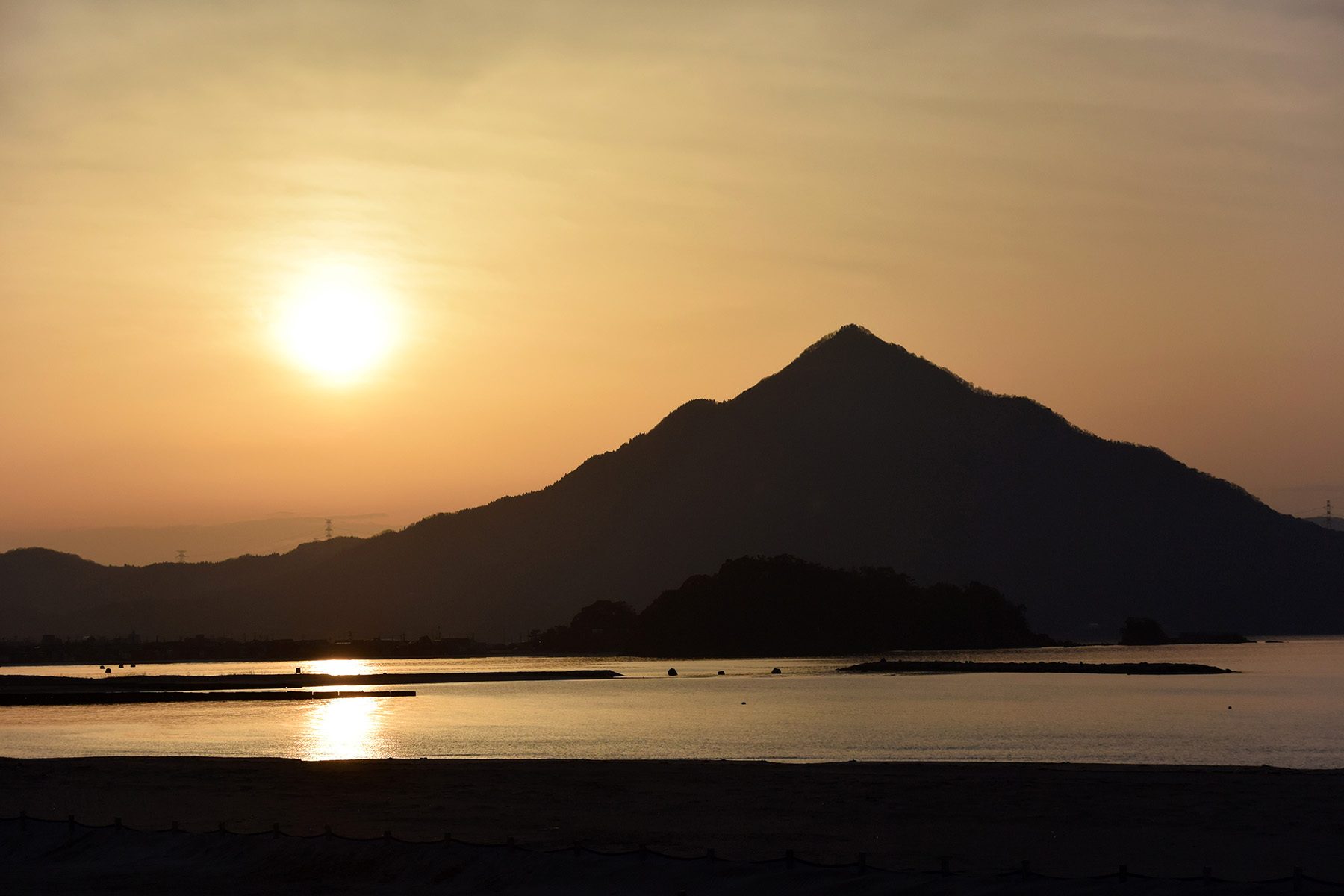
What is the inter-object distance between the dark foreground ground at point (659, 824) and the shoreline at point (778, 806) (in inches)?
4.1

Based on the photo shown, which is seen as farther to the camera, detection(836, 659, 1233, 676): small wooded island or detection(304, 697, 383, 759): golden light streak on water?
detection(836, 659, 1233, 676): small wooded island

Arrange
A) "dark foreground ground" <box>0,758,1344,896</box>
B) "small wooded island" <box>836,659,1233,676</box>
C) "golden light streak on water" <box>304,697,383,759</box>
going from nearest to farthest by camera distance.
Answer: "dark foreground ground" <box>0,758,1344,896</box>
"golden light streak on water" <box>304,697,383,759</box>
"small wooded island" <box>836,659,1233,676</box>

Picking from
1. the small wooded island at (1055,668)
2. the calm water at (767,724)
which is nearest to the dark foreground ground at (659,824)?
the calm water at (767,724)

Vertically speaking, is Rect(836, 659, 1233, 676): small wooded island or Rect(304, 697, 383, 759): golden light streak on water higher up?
Rect(304, 697, 383, 759): golden light streak on water

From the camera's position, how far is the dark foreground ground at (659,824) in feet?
63.8

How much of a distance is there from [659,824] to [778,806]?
334 cm

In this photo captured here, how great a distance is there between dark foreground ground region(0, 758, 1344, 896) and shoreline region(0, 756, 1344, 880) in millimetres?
103

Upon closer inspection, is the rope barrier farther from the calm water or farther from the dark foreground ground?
the calm water

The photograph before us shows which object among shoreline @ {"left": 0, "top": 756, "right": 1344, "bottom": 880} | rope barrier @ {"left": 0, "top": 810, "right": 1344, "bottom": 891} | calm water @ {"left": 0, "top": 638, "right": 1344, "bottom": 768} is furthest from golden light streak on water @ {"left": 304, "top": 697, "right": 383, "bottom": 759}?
rope barrier @ {"left": 0, "top": 810, "right": 1344, "bottom": 891}

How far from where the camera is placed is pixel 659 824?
2694 cm

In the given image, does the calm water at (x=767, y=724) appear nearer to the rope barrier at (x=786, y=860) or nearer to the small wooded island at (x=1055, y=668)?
the small wooded island at (x=1055, y=668)

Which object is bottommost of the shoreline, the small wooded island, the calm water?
the small wooded island

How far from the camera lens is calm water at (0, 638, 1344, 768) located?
5119 cm

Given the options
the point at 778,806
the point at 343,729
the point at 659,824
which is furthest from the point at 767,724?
the point at 659,824
